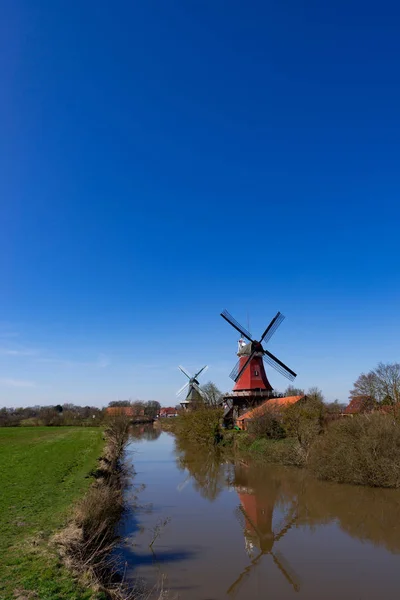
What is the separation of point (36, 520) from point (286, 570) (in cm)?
651

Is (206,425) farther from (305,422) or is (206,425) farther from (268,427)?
(305,422)

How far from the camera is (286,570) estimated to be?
10.4 m

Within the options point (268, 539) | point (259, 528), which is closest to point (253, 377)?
point (259, 528)

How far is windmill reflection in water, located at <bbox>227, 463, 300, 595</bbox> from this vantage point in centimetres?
1018

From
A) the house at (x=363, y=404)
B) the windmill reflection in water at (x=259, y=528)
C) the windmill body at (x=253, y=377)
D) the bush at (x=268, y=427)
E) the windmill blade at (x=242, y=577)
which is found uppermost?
the windmill body at (x=253, y=377)

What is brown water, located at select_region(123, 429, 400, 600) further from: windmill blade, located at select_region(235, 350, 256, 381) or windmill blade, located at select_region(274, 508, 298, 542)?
windmill blade, located at select_region(235, 350, 256, 381)

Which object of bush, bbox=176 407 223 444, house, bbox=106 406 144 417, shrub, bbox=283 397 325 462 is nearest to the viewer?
shrub, bbox=283 397 325 462

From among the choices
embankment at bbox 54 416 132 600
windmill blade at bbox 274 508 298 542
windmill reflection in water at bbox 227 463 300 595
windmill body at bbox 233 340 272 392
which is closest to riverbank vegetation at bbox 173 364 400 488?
windmill reflection in water at bbox 227 463 300 595

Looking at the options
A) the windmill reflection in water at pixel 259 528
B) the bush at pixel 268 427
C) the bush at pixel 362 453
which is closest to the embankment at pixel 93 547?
the windmill reflection in water at pixel 259 528

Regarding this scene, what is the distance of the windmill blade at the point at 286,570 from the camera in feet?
31.3

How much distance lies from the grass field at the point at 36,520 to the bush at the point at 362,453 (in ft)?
38.8

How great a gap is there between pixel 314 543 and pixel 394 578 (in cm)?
285

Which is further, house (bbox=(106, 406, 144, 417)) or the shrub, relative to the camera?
house (bbox=(106, 406, 144, 417))

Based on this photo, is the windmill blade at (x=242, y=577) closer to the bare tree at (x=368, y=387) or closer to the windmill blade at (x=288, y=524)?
the windmill blade at (x=288, y=524)
